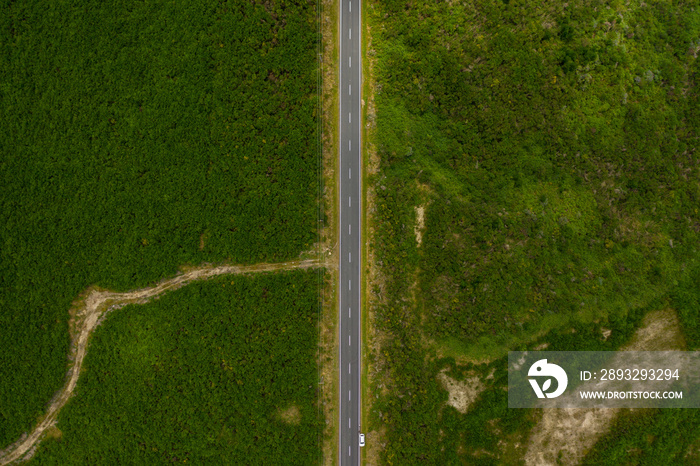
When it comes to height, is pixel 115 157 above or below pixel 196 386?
above

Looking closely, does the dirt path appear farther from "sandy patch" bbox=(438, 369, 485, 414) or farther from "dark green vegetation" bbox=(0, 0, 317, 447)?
"sandy patch" bbox=(438, 369, 485, 414)

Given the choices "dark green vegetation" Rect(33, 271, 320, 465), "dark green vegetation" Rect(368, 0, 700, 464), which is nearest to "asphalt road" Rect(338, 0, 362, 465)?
"dark green vegetation" Rect(368, 0, 700, 464)

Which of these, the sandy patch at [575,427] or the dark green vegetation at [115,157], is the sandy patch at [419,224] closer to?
the dark green vegetation at [115,157]

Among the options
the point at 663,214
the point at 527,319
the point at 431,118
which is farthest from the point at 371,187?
the point at 663,214

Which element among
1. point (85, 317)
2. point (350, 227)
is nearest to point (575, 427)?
point (350, 227)

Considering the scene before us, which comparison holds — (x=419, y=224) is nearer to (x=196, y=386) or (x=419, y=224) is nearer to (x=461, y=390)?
(x=461, y=390)

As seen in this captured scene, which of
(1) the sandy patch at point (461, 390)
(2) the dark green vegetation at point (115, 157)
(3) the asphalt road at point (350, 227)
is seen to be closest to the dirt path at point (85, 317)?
(2) the dark green vegetation at point (115, 157)
